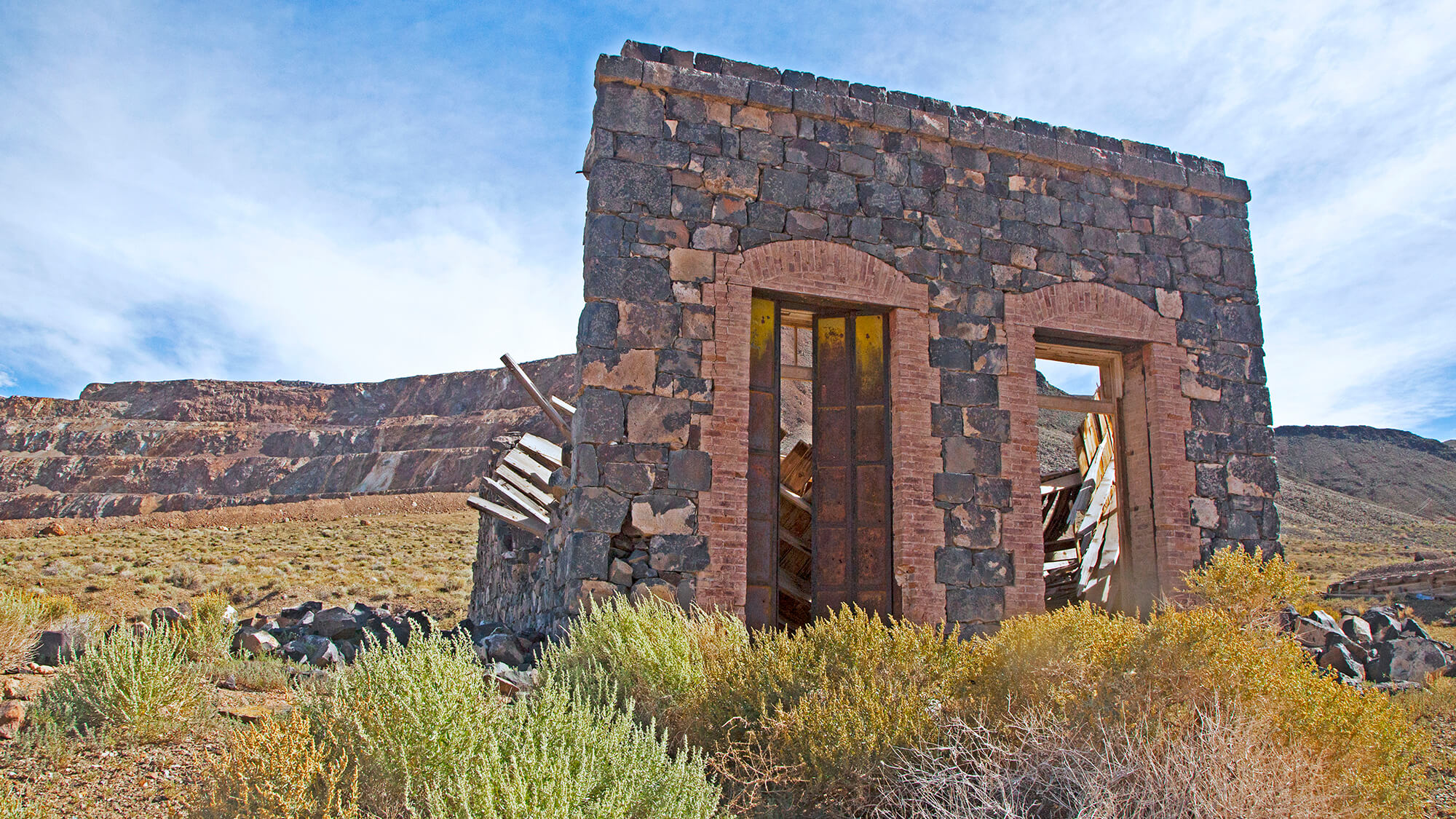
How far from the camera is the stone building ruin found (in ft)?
23.1

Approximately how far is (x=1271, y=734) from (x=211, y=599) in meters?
7.52

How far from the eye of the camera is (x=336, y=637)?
23.7ft

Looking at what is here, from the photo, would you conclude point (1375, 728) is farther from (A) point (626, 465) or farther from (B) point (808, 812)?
(A) point (626, 465)

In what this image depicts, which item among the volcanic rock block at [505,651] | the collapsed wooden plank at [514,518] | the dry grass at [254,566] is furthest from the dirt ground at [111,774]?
the dry grass at [254,566]

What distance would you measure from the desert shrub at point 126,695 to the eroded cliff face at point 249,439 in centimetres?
4836

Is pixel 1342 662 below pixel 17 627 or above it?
below

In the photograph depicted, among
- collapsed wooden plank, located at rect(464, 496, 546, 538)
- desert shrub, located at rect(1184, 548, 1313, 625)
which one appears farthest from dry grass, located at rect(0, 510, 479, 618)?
desert shrub, located at rect(1184, 548, 1313, 625)

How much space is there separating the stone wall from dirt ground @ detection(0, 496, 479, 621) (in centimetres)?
1283

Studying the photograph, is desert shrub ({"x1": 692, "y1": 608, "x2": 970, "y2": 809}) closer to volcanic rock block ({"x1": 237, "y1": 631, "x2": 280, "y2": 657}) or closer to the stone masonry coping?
volcanic rock block ({"x1": 237, "y1": 631, "x2": 280, "y2": 657})

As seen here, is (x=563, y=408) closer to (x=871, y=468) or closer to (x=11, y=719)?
(x=871, y=468)

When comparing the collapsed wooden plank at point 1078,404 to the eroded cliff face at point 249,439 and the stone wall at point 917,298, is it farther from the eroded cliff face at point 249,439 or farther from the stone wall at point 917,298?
the eroded cliff face at point 249,439

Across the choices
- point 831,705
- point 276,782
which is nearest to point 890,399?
point 831,705

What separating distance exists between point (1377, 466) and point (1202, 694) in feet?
209

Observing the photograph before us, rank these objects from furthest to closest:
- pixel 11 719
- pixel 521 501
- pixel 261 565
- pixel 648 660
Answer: pixel 261 565 → pixel 521 501 → pixel 648 660 → pixel 11 719
